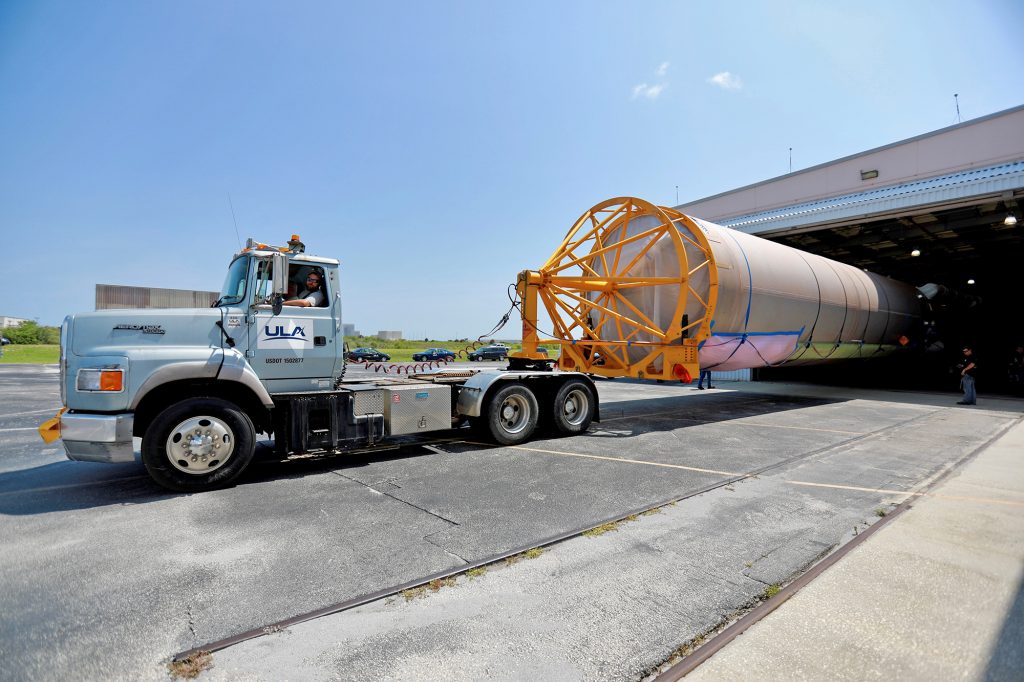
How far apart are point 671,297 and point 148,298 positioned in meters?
9.15

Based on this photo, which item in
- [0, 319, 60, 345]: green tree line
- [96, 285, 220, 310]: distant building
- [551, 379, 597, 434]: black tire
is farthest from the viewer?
[0, 319, 60, 345]: green tree line

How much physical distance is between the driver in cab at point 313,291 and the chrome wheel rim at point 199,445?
183 cm

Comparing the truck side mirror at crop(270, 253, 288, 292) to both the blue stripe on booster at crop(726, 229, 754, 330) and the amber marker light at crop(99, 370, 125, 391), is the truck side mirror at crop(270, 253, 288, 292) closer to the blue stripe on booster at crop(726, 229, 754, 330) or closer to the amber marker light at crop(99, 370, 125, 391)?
the amber marker light at crop(99, 370, 125, 391)

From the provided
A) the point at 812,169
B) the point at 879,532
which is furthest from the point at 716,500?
the point at 812,169

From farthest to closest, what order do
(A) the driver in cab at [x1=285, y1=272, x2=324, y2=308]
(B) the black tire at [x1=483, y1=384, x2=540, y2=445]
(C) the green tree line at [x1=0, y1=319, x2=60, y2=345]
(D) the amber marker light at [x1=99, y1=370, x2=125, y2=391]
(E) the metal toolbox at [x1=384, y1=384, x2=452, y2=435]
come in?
(C) the green tree line at [x1=0, y1=319, x2=60, y2=345] → (B) the black tire at [x1=483, y1=384, x2=540, y2=445] → (E) the metal toolbox at [x1=384, y1=384, x2=452, y2=435] → (A) the driver in cab at [x1=285, y1=272, x2=324, y2=308] → (D) the amber marker light at [x1=99, y1=370, x2=125, y2=391]

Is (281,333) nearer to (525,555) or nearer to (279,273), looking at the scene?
(279,273)

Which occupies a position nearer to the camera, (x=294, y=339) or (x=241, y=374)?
(x=241, y=374)

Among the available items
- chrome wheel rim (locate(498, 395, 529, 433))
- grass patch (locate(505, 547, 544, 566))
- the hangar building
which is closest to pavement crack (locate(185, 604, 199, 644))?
grass patch (locate(505, 547, 544, 566))

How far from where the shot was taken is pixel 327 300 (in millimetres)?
6590

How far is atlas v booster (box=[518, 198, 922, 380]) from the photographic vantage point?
9969 mm

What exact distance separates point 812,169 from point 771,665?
816 inches

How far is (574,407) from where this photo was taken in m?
9.17

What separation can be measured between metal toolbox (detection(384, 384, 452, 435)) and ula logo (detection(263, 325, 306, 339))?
1.39 meters

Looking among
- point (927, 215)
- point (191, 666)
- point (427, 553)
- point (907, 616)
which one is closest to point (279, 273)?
point (427, 553)
